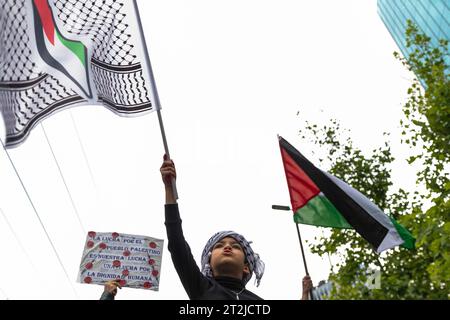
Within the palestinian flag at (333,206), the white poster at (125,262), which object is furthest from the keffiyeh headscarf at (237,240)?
the palestinian flag at (333,206)

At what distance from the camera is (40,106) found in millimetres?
5328

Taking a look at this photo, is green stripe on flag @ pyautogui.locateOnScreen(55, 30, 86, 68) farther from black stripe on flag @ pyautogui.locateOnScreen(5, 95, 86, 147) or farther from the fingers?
the fingers

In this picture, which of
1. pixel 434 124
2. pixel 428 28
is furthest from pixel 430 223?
pixel 428 28

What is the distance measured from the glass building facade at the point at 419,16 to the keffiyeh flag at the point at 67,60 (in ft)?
108

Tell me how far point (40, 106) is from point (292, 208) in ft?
10.7

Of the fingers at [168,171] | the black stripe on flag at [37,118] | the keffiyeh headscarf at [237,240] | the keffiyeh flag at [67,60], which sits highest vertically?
the keffiyeh flag at [67,60]

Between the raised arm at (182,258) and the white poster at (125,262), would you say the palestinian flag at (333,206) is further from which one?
the raised arm at (182,258)

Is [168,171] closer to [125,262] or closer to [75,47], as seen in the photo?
[125,262]

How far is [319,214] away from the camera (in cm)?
707

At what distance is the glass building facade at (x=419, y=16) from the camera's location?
3578 centimetres

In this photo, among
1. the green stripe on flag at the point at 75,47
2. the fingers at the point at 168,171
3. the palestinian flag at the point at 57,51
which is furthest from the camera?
the green stripe on flag at the point at 75,47

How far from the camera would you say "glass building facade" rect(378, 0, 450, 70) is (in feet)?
117

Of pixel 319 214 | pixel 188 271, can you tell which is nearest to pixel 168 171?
pixel 188 271

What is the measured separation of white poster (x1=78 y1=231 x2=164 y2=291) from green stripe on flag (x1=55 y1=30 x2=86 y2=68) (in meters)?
1.67
